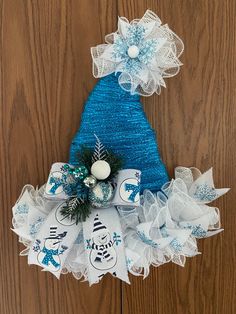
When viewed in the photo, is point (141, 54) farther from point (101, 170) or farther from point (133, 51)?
point (101, 170)

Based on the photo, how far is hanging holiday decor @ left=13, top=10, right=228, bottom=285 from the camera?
630 millimetres

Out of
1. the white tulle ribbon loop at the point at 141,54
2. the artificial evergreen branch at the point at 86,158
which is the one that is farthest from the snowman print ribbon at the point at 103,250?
the white tulle ribbon loop at the point at 141,54

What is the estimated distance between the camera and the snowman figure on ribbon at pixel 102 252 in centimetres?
62

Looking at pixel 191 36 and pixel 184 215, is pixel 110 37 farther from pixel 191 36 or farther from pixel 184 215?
pixel 184 215

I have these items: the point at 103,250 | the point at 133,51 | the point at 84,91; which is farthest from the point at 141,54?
the point at 103,250

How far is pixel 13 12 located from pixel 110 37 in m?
0.21

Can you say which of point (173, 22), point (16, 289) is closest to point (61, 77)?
point (173, 22)

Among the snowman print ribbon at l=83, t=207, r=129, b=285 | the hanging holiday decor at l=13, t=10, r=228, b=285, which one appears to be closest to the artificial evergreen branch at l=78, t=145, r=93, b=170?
the hanging holiday decor at l=13, t=10, r=228, b=285

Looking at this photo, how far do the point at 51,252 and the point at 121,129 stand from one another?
0.27 meters

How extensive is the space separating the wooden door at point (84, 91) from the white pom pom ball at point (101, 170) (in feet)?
0.47

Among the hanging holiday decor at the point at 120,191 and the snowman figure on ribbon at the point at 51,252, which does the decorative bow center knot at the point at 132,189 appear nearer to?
the hanging holiday decor at the point at 120,191

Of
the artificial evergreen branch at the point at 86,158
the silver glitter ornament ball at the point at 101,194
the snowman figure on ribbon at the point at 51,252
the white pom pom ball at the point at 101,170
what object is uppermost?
the artificial evergreen branch at the point at 86,158

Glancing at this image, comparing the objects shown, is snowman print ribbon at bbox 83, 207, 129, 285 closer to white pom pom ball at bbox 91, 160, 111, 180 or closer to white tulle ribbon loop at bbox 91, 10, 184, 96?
white pom pom ball at bbox 91, 160, 111, 180

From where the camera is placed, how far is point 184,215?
67 cm
